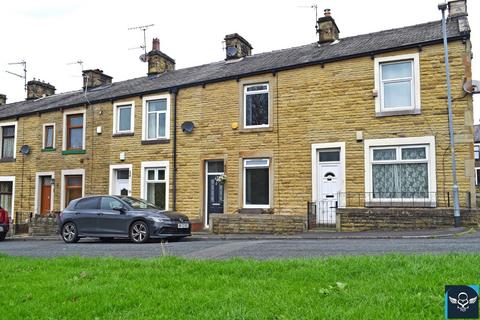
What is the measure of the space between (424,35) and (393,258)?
10800mm

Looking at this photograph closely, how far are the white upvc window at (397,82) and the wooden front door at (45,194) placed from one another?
614 inches

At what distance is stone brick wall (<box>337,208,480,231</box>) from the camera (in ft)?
41.7

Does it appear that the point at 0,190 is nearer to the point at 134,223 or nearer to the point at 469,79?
the point at 134,223

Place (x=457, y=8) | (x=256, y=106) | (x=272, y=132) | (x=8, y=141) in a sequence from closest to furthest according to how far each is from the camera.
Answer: (x=457, y=8) → (x=272, y=132) → (x=256, y=106) → (x=8, y=141)

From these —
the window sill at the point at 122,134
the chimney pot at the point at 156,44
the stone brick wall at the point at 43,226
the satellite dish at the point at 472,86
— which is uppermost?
the chimney pot at the point at 156,44

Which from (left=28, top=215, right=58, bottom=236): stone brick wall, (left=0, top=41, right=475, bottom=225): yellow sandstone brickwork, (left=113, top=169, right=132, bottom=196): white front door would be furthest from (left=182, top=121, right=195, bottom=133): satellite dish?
(left=28, top=215, right=58, bottom=236): stone brick wall

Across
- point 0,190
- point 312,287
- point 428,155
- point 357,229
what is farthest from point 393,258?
point 0,190

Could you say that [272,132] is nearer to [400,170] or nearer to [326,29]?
[400,170]

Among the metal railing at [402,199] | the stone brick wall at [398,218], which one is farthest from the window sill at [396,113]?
the stone brick wall at [398,218]

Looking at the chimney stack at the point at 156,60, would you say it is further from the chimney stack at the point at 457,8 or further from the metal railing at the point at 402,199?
the chimney stack at the point at 457,8

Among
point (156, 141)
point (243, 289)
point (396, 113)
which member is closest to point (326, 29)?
point (396, 113)

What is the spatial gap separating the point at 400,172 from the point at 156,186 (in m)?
9.70

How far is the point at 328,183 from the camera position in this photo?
611 inches

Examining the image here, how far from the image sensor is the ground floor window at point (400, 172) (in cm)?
1405
